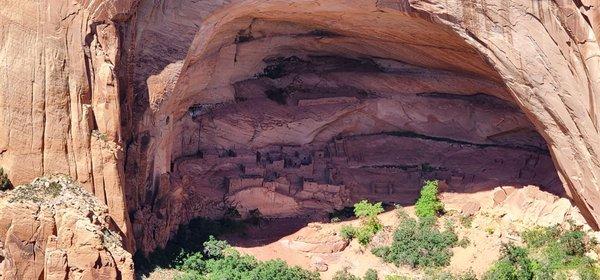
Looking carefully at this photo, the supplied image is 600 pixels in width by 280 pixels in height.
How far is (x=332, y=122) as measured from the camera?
28.4m

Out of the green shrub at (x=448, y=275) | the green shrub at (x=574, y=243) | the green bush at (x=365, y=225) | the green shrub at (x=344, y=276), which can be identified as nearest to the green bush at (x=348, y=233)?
the green bush at (x=365, y=225)

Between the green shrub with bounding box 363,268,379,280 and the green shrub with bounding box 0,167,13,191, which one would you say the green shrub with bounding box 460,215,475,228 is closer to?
the green shrub with bounding box 363,268,379,280

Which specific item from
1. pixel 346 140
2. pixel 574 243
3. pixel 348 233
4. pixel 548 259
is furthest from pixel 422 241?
pixel 346 140

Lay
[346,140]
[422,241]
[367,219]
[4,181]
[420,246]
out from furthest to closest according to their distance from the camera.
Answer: [346,140]
[367,219]
[422,241]
[420,246]
[4,181]

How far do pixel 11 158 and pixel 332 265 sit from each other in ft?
28.2

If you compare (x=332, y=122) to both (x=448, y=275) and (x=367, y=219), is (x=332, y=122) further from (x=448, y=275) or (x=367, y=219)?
(x=448, y=275)

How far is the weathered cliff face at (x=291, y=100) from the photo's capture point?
21000 millimetres

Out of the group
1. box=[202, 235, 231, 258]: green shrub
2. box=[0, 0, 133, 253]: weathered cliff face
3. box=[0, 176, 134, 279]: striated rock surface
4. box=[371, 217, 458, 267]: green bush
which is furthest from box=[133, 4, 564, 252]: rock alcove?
box=[0, 176, 134, 279]: striated rock surface

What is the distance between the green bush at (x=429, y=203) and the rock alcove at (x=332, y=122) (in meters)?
0.87

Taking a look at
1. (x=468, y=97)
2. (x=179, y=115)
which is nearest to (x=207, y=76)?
(x=179, y=115)

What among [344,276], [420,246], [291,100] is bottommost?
[344,276]

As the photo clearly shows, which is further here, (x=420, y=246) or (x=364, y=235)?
(x=364, y=235)

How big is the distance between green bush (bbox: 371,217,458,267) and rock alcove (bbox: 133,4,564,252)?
1783 millimetres

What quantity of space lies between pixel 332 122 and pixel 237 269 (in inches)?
247
